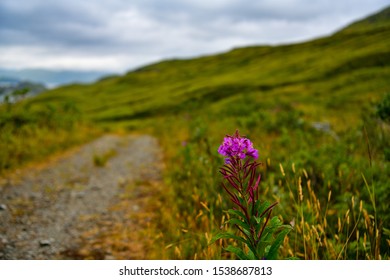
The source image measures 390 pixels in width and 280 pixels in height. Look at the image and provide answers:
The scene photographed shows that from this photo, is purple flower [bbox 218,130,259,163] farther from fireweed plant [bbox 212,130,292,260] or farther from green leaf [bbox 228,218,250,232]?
green leaf [bbox 228,218,250,232]

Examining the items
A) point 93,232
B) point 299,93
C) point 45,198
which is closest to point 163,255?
point 93,232

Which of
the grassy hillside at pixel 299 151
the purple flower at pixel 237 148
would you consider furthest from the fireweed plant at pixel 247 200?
the grassy hillside at pixel 299 151

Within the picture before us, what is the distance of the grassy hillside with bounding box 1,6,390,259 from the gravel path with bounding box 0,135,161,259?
51.5 inches

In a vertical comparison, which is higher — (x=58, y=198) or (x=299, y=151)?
(x=299, y=151)

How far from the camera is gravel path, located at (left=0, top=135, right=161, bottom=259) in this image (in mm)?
4453

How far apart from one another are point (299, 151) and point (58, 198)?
4929 mm

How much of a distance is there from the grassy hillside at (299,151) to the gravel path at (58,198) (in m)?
1.31

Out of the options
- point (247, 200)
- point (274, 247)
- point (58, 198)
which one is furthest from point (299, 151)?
point (58, 198)

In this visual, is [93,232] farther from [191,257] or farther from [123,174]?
[123,174]

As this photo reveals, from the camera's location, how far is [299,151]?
613 cm

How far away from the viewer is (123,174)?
905 cm

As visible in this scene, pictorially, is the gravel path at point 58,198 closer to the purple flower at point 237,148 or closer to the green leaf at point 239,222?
the green leaf at point 239,222

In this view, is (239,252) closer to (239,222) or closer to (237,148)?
(239,222)

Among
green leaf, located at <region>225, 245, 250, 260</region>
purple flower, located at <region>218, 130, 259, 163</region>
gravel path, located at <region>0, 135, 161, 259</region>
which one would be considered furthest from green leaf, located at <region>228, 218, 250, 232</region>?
gravel path, located at <region>0, 135, 161, 259</region>
